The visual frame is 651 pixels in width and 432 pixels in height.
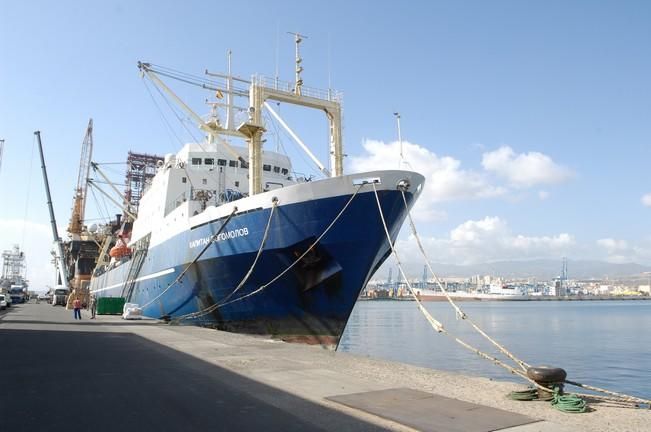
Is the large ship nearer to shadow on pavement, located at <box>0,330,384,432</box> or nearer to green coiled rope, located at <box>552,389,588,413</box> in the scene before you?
shadow on pavement, located at <box>0,330,384,432</box>

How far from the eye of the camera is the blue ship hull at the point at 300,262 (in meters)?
16.8

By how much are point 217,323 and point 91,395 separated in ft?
42.5

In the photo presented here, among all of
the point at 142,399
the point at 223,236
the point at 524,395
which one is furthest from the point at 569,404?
the point at 223,236

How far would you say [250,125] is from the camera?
1989 cm

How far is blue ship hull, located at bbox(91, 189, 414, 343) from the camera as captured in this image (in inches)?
659

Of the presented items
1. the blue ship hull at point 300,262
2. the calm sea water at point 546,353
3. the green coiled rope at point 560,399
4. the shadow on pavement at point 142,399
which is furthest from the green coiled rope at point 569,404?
the blue ship hull at point 300,262

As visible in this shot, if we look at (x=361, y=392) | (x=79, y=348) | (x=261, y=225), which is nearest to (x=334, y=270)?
(x=261, y=225)

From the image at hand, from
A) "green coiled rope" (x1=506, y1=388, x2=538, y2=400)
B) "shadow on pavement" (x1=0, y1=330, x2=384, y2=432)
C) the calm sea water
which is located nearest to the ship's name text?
"shadow on pavement" (x1=0, y1=330, x2=384, y2=432)

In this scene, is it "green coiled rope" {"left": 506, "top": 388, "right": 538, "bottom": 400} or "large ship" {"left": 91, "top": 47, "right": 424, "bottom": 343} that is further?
"large ship" {"left": 91, "top": 47, "right": 424, "bottom": 343}

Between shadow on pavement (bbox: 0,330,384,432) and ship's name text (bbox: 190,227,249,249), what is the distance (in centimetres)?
608

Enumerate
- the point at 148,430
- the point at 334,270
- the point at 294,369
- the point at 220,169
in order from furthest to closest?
1. the point at 220,169
2. the point at 334,270
3. the point at 294,369
4. the point at 148,430

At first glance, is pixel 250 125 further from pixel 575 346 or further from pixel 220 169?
pixel 575 346

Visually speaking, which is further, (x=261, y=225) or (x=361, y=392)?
(x=261, y=225)

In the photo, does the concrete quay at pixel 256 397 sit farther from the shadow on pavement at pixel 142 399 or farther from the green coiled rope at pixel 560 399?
the green coiled rope at pixel 560 399
